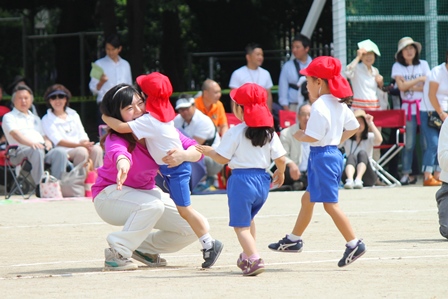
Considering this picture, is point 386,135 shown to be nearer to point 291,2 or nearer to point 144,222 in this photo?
point 291,2

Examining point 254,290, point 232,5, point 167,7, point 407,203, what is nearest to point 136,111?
point 254,290

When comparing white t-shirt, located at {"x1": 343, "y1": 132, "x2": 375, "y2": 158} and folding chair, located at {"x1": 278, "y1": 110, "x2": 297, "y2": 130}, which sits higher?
folding chair, located at {"x1": 278, "y1": 110, "x2": 297, "y2": 130}

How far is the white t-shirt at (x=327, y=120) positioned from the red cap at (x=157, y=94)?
1.05 metres

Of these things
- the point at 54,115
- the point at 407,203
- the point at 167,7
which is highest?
the point at 167,7

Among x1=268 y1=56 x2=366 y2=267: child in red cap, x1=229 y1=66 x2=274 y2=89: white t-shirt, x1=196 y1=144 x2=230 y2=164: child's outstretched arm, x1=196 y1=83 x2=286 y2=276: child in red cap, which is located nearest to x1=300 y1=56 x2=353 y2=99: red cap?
x1=268 y1=56 x2=366 y2=267: child in red cap

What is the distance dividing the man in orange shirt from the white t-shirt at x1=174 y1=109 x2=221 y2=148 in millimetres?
770

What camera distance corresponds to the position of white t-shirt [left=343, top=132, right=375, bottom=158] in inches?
619

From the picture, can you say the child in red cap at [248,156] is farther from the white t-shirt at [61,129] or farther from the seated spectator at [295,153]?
the seated spectator at [295,153]

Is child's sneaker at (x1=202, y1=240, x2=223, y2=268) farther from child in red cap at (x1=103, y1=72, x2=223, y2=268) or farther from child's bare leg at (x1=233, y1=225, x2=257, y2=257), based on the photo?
child's bare leg at (x1=233, y1=225, x2=257, y2=257)

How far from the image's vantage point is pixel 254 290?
693cm

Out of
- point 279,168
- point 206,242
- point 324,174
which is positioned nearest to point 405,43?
point 324,174

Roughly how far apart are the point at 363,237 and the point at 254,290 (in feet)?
10.5

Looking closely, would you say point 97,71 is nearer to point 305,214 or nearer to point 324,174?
point 305,214

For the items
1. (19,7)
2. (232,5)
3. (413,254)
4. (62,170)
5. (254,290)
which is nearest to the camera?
(254,290)
